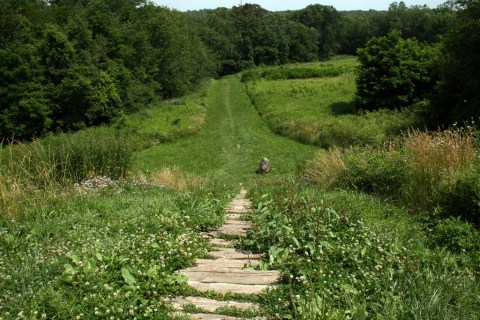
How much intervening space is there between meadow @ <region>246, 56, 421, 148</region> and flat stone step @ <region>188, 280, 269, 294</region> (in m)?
11.3

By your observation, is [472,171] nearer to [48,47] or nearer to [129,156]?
[129,156]

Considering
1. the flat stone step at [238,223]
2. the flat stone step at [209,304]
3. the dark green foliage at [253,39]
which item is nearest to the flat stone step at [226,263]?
the flat stone step at [209,304]

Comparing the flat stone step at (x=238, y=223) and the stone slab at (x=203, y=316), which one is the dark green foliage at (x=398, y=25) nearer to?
the flat stone step at (x=238, y=223)

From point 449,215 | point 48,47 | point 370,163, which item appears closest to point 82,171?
point 370,163

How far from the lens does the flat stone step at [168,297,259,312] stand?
404 centimetres

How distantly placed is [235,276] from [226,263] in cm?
43

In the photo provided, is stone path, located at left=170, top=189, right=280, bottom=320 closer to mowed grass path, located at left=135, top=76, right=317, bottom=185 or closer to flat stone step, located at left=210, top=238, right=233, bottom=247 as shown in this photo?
flat stone step, located at left=210, top=238, right=233, bottom=247

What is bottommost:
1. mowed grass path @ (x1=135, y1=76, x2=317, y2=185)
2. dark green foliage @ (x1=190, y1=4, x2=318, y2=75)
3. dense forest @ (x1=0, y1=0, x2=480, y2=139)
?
mowed grass path @ (x1=135, y1=76, x2=317, y2=185)

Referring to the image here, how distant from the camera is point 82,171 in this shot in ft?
40.8

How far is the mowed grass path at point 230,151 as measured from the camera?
21984 mm

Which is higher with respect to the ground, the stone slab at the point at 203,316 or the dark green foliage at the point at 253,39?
the dark green foliage at the point at 253,39

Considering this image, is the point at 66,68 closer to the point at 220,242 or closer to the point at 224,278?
the point at 220,242

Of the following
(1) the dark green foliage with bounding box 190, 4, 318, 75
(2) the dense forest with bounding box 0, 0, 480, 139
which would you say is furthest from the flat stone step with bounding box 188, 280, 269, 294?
(1) the dark green foliage with bounding box 190, 4, 318, 75

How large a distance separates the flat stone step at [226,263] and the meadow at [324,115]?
10725 millimetres
